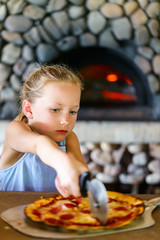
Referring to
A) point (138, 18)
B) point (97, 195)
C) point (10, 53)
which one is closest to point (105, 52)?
point (138, 18)

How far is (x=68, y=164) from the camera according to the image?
68 centimetres

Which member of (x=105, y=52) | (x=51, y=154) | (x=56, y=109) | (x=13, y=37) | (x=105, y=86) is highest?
(x=13, y=37)

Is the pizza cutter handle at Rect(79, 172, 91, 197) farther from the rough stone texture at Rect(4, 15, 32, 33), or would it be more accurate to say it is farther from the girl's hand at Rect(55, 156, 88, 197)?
the rough stone texture at Rect(4, 15, 32, 33)

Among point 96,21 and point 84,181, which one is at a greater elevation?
point 96,21

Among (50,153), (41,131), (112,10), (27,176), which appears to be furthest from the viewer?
(112,10)

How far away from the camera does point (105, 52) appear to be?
8.14ft

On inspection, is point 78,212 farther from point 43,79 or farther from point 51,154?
point 43,79

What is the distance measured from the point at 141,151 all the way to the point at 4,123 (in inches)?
36.2

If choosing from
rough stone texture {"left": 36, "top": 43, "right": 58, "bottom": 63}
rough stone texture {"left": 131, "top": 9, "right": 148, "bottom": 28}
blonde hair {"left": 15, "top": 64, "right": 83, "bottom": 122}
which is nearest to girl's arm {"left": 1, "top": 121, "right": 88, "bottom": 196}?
blonde hair {"left": 15, "top": 64, "right": 83, "bottom": 122}

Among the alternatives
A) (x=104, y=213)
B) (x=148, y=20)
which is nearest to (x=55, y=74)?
(x=104, y=213)

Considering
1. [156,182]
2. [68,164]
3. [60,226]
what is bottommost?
[156,182]

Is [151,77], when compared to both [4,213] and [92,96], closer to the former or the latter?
[92,96]

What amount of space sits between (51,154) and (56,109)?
0.30 meters

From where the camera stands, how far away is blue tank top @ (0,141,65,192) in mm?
1197
